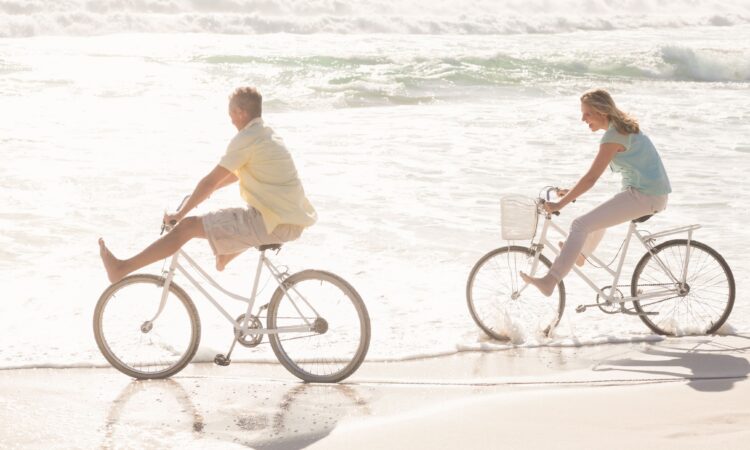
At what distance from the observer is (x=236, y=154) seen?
596 cm

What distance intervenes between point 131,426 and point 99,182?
814 cm

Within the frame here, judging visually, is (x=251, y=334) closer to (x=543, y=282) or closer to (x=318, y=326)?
(x=318, y=326)

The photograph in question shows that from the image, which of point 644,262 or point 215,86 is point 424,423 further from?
point 215,86

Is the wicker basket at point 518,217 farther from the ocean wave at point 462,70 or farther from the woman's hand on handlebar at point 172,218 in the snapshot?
the ocean wave at point 462,70

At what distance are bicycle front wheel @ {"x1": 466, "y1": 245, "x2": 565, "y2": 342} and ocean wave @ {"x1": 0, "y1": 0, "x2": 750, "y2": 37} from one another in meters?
33.1

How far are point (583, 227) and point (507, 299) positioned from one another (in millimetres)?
900

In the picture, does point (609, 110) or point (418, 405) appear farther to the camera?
point (609, 110)

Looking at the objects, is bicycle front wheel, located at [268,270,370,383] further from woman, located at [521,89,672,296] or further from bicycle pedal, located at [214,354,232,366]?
woman, located at [521,89,672,296]

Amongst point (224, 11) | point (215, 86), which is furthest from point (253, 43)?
point (215, 86)

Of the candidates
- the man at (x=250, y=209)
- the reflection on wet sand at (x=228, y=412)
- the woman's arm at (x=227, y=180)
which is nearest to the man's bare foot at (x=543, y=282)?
the reflection on wet sand at (x=228, y=412)

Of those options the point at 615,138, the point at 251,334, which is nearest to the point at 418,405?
the point at 251,334

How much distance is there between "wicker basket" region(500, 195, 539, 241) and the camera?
716 cm

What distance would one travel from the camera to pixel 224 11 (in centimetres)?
4503

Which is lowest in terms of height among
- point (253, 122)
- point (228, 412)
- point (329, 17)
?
point (228, 412)
